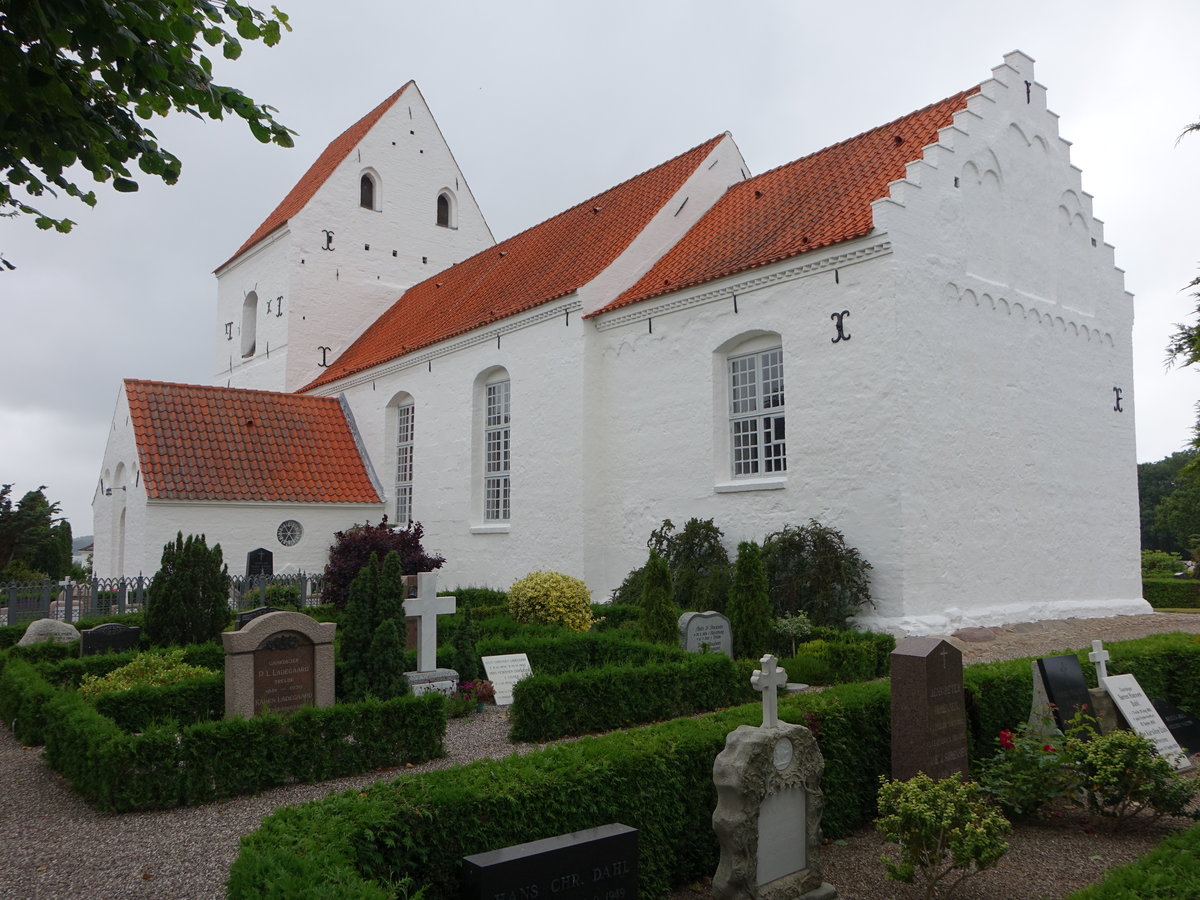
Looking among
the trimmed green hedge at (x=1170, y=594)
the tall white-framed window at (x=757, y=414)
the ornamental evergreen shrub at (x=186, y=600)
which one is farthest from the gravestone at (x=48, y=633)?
the trimmed green hedge at (x=1170, y=594)

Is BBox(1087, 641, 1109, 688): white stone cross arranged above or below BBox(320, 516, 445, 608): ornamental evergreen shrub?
below

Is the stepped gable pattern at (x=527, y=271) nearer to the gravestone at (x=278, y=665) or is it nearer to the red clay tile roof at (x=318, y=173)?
the red clay tile roof at (x=318, y=173)

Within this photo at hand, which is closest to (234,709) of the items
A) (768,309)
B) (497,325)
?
(768,309)

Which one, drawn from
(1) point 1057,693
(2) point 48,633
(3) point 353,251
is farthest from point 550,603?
(3) point 353,251

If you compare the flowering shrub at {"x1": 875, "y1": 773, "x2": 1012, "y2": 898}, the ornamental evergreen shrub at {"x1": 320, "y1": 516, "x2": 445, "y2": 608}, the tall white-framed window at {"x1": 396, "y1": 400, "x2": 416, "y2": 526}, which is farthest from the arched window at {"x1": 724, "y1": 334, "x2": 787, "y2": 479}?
the tall white-framed window at {"x1": 396, "y1": 400, "x2": 416, "y2": 526}

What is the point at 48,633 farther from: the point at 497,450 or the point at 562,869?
the point at 562,869

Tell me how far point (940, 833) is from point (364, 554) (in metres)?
13.6

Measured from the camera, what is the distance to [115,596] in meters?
15.8

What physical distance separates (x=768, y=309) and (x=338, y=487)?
36.8 feet

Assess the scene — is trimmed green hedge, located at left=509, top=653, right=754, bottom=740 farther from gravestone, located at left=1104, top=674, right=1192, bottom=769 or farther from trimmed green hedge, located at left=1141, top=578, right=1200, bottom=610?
trimmed green hedge, located at left=1141, top=578, right=1200, bottom=610

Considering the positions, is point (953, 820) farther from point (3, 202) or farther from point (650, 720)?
point (3, 202)

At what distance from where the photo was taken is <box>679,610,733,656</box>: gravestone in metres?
9.92

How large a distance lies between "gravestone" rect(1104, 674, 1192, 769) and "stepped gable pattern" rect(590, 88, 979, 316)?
6408 mm

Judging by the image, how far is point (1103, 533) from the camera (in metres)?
14.0
